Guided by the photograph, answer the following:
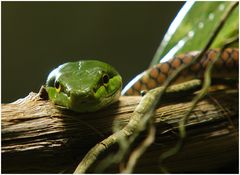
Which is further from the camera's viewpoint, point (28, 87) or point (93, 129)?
point (28, 87)

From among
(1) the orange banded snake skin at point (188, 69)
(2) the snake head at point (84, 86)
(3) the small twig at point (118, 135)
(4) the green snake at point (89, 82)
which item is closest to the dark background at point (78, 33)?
(1) the orange banded snake skin at point (188, 69)

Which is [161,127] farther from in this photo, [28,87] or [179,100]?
[28,87]

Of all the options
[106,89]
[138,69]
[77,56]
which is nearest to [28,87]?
[77,56]

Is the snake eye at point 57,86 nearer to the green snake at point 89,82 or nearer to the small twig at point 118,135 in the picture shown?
the green snake at point 89,82

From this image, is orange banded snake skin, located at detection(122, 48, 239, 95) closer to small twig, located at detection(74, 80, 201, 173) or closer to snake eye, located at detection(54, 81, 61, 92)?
small twig, located at detection(74, 80, 201, 173)


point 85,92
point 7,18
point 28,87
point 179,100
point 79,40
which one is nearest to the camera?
point 85,92

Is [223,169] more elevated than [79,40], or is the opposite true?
[79,40]

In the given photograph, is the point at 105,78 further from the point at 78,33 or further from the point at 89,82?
the point at 78,33
